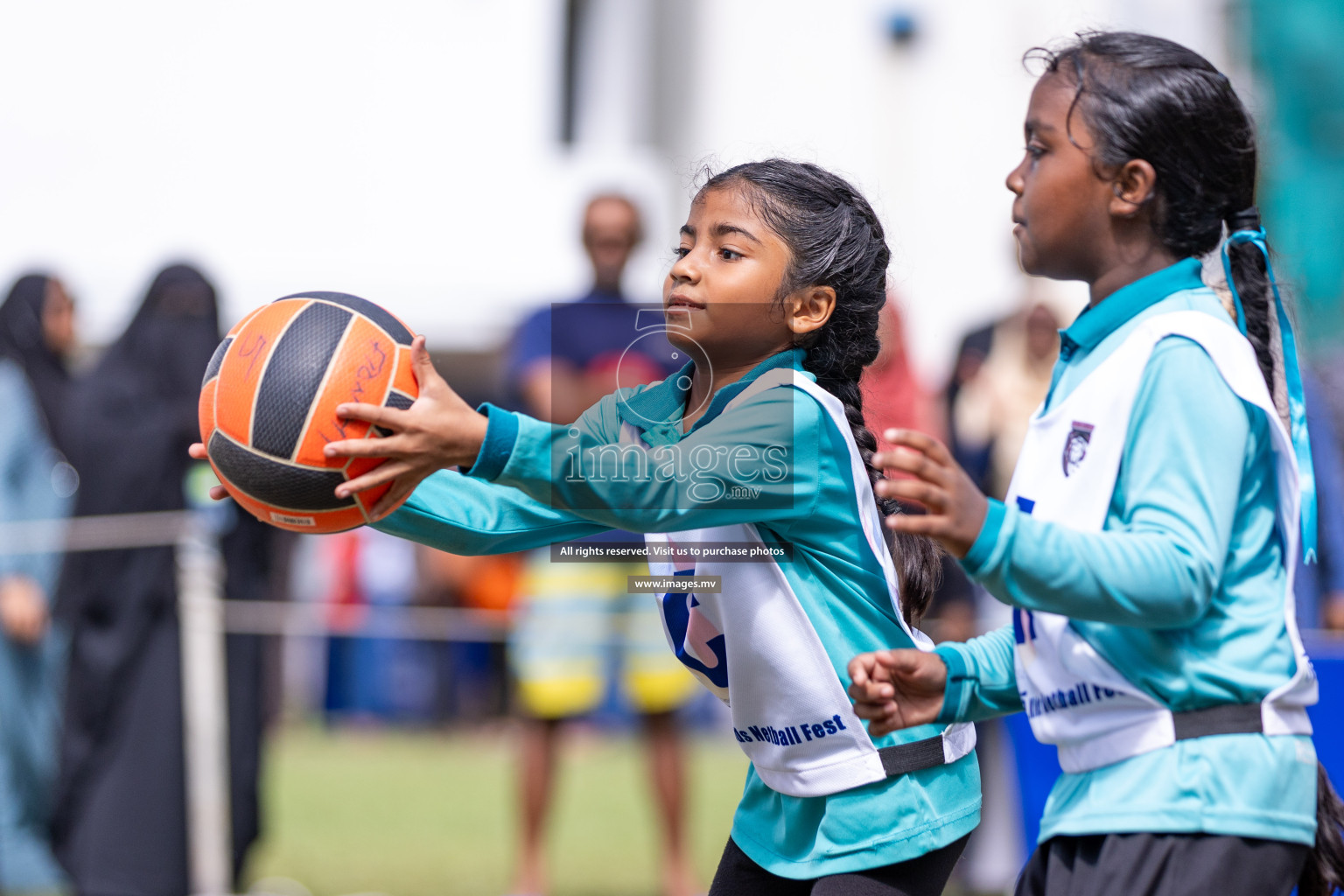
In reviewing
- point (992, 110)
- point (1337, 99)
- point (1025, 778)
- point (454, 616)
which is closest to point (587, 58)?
point (992, 110)

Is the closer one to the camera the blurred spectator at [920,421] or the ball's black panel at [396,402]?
the ball's black panel at [396,402]

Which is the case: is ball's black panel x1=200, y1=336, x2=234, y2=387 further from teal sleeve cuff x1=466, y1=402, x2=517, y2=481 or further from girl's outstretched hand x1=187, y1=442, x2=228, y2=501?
teal sleeve cuff x1=466, y1=402, x2=517, y2=481

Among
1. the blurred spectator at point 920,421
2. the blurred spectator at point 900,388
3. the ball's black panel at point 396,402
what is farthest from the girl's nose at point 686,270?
the blurred spectator at point 920,421

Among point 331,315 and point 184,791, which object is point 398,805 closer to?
point 184,791

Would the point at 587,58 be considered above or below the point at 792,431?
above

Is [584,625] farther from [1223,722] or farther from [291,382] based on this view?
[1223,722]

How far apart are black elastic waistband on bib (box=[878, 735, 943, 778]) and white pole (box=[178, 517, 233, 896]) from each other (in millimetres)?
3612

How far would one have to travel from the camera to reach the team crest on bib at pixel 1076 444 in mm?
2137

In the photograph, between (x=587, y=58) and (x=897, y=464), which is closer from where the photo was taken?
(x=897, y=464)

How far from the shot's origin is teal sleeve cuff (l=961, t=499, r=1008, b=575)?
1899mm

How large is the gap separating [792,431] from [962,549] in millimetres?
506

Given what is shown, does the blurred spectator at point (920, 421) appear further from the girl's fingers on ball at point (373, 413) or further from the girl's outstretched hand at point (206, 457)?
the girl's fingers on ball at point (373, 413)

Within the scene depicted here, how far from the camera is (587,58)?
48.7 ft

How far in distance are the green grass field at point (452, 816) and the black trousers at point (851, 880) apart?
10.3 feet
